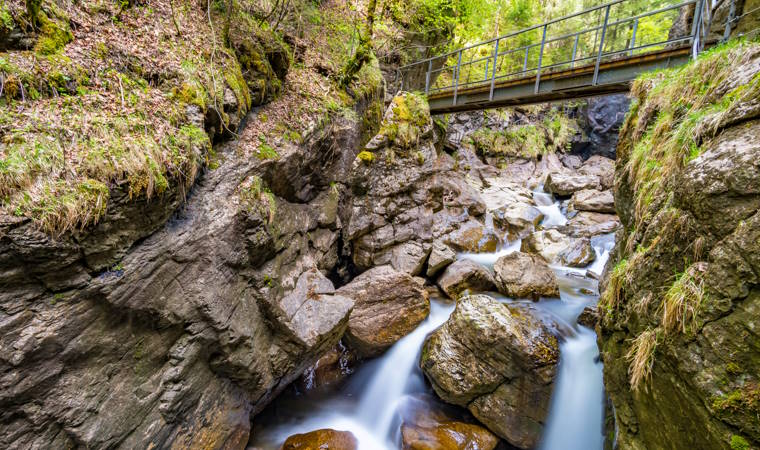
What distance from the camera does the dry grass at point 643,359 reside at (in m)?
2.60

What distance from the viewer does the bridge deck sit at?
21.4 feet

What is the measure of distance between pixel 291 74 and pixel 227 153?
3073 millimetres

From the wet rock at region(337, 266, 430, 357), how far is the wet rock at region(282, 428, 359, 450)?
5.53ft

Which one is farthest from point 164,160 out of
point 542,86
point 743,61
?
point 542,86

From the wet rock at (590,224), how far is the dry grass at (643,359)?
9548mm

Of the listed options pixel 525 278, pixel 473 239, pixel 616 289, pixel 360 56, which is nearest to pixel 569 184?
pixel 473 239

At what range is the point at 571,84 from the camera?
309 inches

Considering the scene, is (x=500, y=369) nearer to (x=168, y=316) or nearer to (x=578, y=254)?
(x=168, y=316)

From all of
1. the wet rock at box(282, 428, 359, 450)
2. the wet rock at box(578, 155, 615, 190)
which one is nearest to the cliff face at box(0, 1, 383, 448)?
the wet rock at box(282, 428, 359, 450)

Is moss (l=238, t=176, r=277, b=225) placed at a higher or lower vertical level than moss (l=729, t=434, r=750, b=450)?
higher

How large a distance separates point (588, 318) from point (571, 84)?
5716mm

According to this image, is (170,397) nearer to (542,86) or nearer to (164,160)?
(164,160)

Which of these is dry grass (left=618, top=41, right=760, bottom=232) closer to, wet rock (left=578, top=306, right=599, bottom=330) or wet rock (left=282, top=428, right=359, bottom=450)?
wet rock (left=578, top=306, right=599, bottom=330)

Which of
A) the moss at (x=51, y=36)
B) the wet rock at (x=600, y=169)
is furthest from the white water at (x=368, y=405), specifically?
the wet rock at (x=600, y=169)
